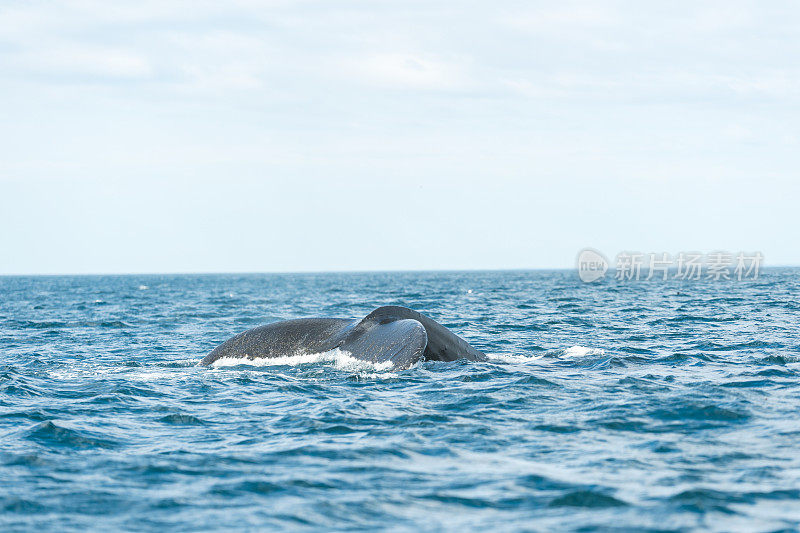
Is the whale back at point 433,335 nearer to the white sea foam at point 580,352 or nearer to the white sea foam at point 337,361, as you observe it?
the white sea foam at point 337,361

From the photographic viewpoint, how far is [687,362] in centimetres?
1479

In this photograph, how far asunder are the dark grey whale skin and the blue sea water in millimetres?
230

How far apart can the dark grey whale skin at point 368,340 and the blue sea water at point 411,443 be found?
0.23 m

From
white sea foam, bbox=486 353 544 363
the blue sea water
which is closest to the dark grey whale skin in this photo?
the blue sea water

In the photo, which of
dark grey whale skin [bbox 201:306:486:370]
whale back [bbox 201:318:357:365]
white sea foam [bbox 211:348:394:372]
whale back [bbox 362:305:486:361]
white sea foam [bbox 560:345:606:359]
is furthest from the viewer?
white sea foam [bbox 560:345:606:359]

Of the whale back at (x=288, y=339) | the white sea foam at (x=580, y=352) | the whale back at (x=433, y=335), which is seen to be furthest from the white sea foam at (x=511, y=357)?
the whale back at (x=288, y=339)

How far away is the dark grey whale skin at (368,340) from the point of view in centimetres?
1230

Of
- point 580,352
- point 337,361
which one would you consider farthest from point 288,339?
point 580,352

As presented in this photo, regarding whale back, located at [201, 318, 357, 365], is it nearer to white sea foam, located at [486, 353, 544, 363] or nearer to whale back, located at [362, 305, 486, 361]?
whale back, located at [362, 305, 486, 361]

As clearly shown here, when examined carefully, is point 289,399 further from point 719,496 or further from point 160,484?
point 719,496

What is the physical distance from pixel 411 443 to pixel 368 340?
3.98 metres

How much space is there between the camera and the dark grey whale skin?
12.3m

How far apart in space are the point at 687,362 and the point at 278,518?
33.2ft

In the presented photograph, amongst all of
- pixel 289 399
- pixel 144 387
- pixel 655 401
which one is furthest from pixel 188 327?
pixel 655 401
